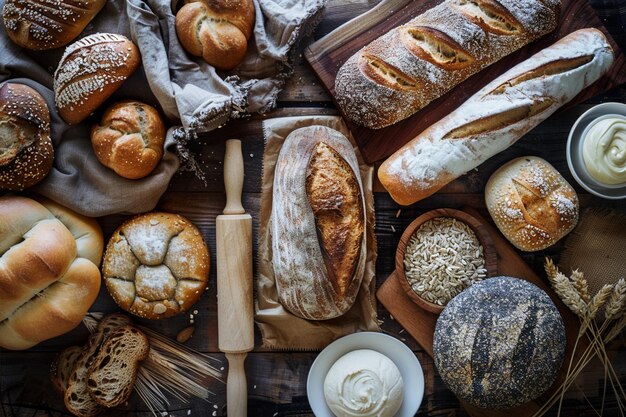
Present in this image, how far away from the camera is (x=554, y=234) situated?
2.01 meters

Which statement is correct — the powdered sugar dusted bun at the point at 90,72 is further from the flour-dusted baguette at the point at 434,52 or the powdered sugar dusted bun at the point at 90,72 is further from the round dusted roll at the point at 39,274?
the flour-dusted baguette at the point at 434,52

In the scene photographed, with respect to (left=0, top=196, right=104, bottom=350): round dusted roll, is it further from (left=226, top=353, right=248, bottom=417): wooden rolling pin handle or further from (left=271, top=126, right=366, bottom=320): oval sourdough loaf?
(left=271, top=126, right=366, bottom=320): oval sourdough loaf

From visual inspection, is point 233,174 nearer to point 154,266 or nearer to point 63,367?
point 154,266

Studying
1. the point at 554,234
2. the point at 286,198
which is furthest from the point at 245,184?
the point at 554,234

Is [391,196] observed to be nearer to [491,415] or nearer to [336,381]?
[336,381]

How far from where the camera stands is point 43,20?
1.92 m

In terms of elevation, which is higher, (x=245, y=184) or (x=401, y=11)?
(x=401, y=11)

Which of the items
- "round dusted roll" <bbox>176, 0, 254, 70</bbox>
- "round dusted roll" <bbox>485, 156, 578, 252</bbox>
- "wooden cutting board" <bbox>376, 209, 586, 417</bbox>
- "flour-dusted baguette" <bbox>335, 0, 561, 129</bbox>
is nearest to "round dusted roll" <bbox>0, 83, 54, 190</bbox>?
"round dusted roll" <bbox>176, 0, 254, 70</bbox>

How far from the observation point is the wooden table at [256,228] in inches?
85.6

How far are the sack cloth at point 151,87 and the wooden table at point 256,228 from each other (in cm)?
16

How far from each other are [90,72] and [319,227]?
3.26 feet


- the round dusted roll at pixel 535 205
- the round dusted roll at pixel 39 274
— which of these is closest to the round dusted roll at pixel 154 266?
the round dusted roll at pixel 39 274

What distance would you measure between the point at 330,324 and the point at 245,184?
0.67 meters

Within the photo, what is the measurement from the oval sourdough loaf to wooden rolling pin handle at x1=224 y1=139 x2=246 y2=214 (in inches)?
6.4
